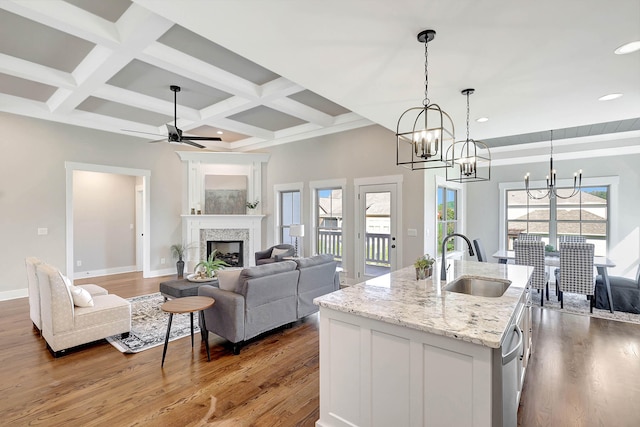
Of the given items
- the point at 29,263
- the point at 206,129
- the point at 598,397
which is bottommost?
the point at 598,397

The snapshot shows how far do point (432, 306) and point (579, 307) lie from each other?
4.63m

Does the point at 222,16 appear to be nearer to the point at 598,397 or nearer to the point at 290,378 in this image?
the point at 290,378

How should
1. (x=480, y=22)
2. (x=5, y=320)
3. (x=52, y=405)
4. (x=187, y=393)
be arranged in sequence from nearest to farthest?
(x=480, y=22) → (x=52, y=405) → (x=187, y=393) → (x=5, y=320)

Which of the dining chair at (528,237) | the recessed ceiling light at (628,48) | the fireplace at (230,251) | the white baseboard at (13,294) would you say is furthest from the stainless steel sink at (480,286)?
the white baseboard at (13,294)

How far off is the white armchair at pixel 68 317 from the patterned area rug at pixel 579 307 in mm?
6014

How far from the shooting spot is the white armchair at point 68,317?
3.06 meters

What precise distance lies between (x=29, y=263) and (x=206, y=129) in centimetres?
426

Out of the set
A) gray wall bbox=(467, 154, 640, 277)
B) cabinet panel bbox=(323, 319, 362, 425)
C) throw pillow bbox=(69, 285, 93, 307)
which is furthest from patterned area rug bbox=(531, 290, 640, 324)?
throw pillow bbox=(69, 285, 93, 307)

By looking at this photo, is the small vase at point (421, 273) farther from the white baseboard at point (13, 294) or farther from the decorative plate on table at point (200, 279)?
the white baseboard at point (13, 294)

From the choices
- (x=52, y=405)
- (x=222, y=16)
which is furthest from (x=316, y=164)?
(x=52, y=405)

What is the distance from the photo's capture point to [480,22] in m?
2.17

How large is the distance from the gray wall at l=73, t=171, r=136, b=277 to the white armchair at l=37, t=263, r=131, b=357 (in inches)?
170

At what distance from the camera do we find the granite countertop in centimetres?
150

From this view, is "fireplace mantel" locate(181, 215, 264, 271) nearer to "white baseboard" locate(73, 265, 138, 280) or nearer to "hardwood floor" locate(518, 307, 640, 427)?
"white baseboard" locate(73, 265, 138, 280)
